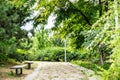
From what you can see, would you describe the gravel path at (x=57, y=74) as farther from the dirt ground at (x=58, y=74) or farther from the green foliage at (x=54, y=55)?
the green foliage at (x=54, y=55)

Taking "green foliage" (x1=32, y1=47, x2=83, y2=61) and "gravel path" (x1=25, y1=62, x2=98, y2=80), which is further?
"green foliage" (x1=32, y1=47, x2=83, y2=61)

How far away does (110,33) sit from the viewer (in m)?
3.97

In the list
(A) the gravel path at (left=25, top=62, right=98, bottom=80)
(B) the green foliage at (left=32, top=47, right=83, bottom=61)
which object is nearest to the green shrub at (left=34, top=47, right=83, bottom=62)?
(B) the green foliage at (left=32, top=47, right=83, bottom=61)

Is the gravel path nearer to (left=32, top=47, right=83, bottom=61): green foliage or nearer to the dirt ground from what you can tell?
the dirt ground

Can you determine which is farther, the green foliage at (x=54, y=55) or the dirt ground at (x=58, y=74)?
the green foliage at (x=54, y=55)

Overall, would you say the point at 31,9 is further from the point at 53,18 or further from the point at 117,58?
the point at 117,58

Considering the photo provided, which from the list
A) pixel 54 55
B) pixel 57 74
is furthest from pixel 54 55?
pixel 57 74

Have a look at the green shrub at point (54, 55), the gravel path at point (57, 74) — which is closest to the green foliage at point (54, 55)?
the green shrub at point (54, 55)

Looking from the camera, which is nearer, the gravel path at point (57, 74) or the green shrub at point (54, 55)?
the gravel path at point (57, 74)

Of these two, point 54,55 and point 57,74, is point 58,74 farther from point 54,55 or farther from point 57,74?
point 54,55

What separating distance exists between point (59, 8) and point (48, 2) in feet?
4.58

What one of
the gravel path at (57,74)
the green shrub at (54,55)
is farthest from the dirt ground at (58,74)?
the green shrub at (54,55)

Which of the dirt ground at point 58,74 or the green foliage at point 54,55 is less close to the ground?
the dirt ground at point 58,74

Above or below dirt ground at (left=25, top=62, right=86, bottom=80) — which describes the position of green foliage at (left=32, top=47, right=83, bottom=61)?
below
